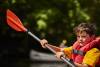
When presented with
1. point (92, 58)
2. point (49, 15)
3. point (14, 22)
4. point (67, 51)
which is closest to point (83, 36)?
point (92, 58)

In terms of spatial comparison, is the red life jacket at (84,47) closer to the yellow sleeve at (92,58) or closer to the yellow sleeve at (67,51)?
the yellow sleeve at (92,58)

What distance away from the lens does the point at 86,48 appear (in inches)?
281

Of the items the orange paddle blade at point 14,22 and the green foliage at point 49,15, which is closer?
the orange paddle blade at point 14,22

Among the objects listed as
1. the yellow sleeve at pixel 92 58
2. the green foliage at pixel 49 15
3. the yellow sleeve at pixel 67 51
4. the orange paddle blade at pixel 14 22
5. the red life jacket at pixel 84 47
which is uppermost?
the green foliage at pixel 49 15

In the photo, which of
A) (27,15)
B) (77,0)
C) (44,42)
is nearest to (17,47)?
(27,15)

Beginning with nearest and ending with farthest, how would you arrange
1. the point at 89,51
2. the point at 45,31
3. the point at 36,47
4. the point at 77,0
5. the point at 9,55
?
1. the point at 89,51
2. the point at 77,0
3. the point at 45,31
4. the point at 36,47
5. the point at 9,55

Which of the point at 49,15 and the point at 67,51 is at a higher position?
the point at 49,15

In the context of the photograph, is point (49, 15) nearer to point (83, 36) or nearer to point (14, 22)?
point (14, 22)

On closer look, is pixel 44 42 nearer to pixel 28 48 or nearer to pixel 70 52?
pixel 70 52

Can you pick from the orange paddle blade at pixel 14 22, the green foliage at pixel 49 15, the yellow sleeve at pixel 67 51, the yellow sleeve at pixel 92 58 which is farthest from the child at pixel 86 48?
the green foliage at pixel 49 15

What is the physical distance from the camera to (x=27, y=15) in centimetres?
1739

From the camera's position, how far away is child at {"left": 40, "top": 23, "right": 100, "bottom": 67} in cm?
703

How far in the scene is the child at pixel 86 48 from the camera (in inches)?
277

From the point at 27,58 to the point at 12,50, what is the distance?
2.53 feet
